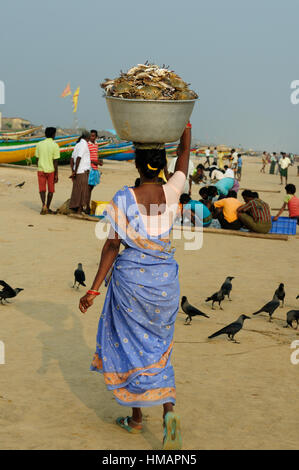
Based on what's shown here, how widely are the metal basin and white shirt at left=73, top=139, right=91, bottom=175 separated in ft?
27.8

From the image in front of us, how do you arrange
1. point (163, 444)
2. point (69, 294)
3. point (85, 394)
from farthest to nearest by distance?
point (69, 294), point (85, 394), point (163, 444)

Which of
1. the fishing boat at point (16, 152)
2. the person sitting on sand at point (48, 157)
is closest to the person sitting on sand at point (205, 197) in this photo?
the person sitting on sand at point (48, 157)

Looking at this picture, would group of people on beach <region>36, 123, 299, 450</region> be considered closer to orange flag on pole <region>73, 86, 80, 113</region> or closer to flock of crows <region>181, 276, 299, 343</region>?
flock of crows <region>181, 276, 299, 343</region>

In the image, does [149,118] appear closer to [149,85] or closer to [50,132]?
[149,85]

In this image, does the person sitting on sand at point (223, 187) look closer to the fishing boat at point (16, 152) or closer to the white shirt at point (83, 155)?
the white shirt at point (83, 155)

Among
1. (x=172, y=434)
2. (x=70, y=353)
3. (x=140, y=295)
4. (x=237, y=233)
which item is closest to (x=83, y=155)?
(x=237, y=233)

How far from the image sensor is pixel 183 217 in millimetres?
11562

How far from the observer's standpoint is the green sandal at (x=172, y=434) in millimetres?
3264

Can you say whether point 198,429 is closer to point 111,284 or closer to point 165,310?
point 165,310

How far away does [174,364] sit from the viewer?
486cm

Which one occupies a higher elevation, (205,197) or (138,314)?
(138,314)

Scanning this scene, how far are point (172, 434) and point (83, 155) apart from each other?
30.9 feet
